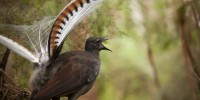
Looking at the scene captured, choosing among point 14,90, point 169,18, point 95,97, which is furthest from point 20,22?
point 169,18

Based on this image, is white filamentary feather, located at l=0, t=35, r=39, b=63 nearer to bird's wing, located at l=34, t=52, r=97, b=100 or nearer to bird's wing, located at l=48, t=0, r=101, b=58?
bird's wing, located at l=48, t=0, r=101, b=58

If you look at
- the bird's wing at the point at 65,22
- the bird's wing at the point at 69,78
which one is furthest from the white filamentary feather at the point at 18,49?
the bird's wing at the point at 69,78

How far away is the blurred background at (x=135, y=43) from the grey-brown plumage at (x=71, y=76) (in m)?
0.62

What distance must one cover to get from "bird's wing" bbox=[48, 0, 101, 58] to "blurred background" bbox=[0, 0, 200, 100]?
2.17ft

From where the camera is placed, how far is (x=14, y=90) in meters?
6.23

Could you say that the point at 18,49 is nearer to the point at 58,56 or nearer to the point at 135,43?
the point at 58,56

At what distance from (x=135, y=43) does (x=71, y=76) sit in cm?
667

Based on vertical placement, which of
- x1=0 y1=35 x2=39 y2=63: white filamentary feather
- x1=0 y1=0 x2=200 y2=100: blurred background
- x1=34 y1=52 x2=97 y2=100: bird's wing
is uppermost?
x1=0 y1=35 x2=39 y2=63: white filamentary feather

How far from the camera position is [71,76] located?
5.92 meters

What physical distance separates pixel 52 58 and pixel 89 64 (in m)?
0.36

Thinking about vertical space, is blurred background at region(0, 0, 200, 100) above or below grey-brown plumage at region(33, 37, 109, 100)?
below

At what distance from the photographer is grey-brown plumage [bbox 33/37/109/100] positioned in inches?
227

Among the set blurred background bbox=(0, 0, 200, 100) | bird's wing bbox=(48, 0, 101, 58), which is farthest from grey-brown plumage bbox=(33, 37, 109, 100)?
blurred background bbox=(0, 0, 200, 100)

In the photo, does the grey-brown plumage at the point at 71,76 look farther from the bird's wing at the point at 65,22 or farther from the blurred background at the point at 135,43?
the blurred background at the point at 135,43
